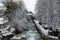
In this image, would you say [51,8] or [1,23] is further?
[51,8]

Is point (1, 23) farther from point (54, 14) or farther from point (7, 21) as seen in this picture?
point (54, 14)

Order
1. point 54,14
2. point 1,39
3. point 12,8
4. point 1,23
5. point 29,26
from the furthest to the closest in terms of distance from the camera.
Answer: point 29,26 < point 12,8 < point 54,14 < point 1,23 < point 1,39

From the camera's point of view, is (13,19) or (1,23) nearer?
(1,23)

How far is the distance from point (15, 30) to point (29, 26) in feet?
2.03

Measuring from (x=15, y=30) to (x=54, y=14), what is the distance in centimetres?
94

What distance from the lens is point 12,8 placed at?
3.16 m

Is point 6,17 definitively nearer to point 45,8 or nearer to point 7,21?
point 7,21

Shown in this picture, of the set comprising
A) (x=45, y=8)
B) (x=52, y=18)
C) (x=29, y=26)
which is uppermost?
(x=45, y=8)

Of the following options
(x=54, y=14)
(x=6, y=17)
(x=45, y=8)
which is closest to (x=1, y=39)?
(x=6, y=17)

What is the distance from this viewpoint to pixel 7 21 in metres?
2.86

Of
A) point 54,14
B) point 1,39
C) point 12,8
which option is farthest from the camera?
point 12,8

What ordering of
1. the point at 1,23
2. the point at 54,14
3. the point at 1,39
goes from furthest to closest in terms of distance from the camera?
the point at 54,14
the point at 1,23
the point at 1,39

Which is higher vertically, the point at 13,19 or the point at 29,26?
the point at 13,19

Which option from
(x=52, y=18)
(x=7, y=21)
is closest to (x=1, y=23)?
(x=7, y=21)
